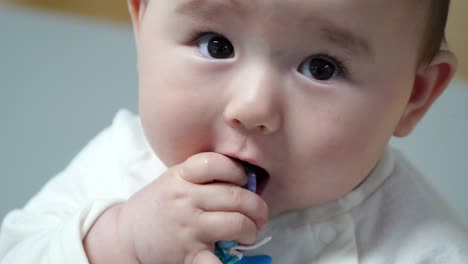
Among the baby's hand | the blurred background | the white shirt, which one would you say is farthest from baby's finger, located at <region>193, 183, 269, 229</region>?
the blurred background

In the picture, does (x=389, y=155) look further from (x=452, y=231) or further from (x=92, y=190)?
(x=92, y=190)

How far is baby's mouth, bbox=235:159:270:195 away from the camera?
572 millimetres

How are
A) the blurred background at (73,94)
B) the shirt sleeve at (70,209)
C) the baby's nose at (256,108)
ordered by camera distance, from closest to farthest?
the baby's nose at (256,108), the shirt sleeve at (70,209), the blurred background at (73,94)

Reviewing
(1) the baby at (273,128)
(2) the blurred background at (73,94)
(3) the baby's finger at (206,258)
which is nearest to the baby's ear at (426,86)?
(1) the baby at (273,128)

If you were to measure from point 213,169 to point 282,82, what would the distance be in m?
0.09

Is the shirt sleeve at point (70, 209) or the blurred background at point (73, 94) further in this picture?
the blurred background at point (73, 94)

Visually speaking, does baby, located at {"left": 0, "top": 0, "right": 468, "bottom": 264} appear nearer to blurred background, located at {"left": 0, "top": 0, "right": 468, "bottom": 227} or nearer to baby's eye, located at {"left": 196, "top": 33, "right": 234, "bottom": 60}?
baby's eye, located at {"left": 196, "top": 33, "right": 234, "bottom": 60}

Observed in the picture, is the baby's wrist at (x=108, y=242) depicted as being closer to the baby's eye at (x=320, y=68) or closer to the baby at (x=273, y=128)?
the baby at (x=273, y=128)

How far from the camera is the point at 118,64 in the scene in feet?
4.32

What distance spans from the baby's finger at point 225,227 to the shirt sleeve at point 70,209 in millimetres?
132

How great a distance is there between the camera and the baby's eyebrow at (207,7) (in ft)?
1.73

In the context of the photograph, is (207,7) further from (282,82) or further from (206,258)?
(206,258)

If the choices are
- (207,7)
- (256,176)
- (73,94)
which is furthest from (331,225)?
(73,94)

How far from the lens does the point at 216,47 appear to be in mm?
562
